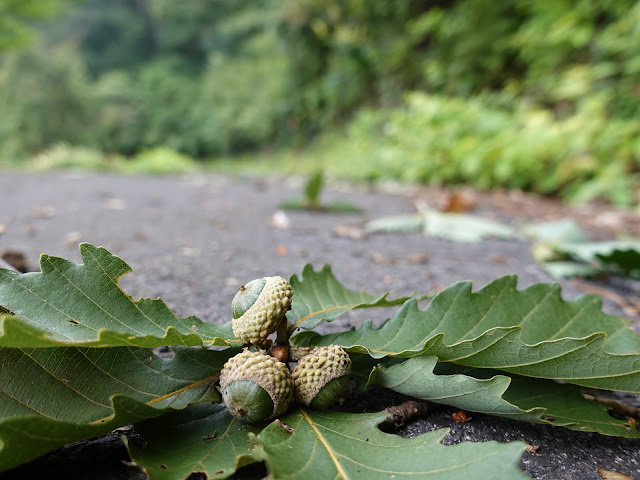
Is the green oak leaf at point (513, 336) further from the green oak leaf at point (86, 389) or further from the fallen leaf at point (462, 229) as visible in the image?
the fallen leaf at point (462, 229)

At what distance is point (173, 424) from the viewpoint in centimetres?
61

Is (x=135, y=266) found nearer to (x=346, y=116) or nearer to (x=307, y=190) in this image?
(x=307, y=190)

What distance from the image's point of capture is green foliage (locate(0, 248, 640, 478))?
530 mm

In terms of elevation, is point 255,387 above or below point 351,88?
below

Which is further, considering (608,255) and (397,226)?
(397,226)

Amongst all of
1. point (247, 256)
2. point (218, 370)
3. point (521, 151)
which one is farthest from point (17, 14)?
point (218, 370)

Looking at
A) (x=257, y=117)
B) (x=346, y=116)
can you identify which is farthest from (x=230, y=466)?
(x=257, y=117)

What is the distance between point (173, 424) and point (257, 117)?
15.8m

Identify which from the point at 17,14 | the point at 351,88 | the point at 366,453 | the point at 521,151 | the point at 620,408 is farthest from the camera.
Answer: the point at 17,14

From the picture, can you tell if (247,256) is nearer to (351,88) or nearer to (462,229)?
(462,229)

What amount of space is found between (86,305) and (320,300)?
14.1 inches

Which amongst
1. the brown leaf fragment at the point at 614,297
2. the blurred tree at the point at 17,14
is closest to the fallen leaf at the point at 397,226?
the brown leaf fragment at the point at 614,297

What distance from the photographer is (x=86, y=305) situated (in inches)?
25.7

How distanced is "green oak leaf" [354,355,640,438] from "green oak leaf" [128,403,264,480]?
0.62 ft
